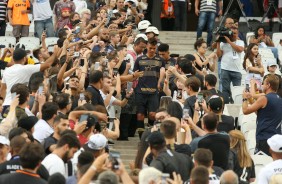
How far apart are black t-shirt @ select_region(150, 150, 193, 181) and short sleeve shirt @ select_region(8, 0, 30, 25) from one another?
1356 cm

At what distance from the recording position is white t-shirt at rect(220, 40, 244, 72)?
2411cm

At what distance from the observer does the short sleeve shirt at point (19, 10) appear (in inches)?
1098

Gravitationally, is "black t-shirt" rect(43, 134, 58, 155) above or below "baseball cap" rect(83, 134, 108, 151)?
below

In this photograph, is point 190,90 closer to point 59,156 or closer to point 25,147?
point 59,156

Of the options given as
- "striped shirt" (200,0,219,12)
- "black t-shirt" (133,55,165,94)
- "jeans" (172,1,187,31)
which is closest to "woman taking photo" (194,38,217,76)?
"black t-shirt" (133,55,165,94)

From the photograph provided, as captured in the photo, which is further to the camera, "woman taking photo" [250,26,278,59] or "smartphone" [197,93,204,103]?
"woman taking photo" [250,26,278,59]

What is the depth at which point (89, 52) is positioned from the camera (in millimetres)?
21719

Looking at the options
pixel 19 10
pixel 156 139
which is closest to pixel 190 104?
pixel 156 139

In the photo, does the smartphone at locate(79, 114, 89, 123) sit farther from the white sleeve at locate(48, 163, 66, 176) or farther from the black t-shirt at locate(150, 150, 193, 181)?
the white sleeve at locate(48, 163, 66, 176)

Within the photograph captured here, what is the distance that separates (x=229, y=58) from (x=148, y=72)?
2.69m

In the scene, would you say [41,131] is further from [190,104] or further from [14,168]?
[190,104]

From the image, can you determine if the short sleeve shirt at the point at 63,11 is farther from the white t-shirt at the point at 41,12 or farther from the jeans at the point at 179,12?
the jeans at the point at 179,12

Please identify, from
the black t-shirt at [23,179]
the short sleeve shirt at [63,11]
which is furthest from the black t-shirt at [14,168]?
the short sleeve shirt at [63,11]

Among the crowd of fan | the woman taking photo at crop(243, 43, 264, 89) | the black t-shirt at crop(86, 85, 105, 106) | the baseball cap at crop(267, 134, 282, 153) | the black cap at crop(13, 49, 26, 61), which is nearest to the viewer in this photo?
the crowd of fan
